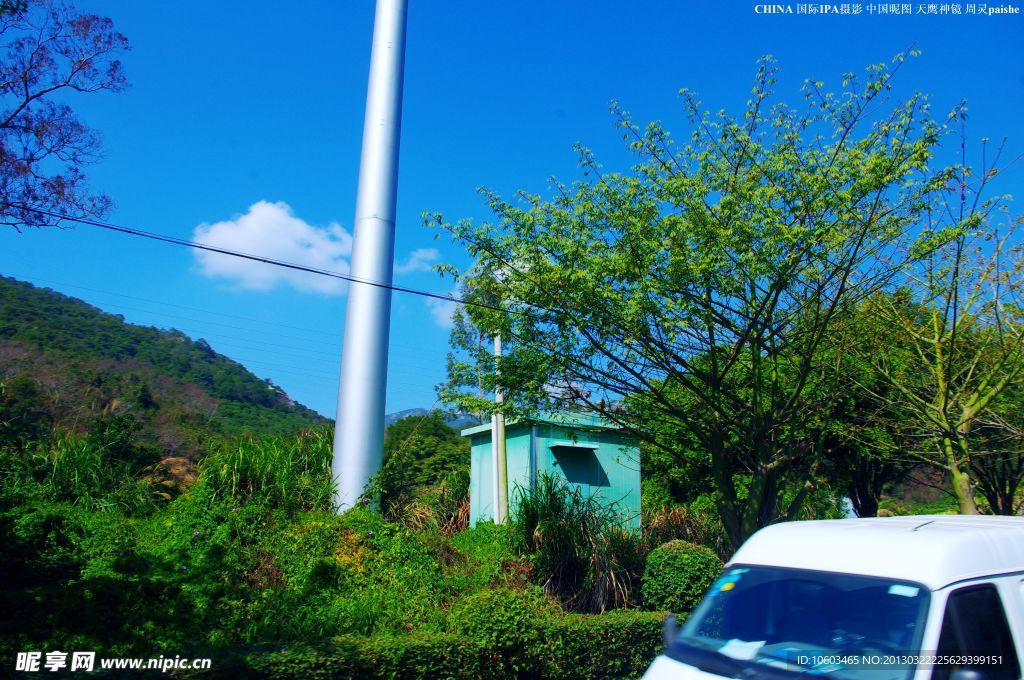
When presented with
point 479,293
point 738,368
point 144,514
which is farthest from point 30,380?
point 738,368

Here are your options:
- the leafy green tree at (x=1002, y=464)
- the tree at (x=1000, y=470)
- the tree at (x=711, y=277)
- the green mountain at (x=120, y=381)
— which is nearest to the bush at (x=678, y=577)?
the tree at (x=711, y=277)

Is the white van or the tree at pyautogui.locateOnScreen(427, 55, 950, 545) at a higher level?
the tree at pyautogui.locateOnScreen(427, 55, 950, 545)

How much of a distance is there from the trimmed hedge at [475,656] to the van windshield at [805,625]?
3136 mm

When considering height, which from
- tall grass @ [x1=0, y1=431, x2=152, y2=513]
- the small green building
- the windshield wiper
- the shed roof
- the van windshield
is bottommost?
the windshield wiper

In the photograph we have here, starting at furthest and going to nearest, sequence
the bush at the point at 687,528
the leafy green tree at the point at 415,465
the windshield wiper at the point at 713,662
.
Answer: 1. the bush at the point at 687,528
2. the leafy green tree at the point at 415,465
3. the windshield wiper at the point at 713,662

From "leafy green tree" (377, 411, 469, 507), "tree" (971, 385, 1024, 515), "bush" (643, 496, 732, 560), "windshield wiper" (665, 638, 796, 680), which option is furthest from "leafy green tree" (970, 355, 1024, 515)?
"windshield wiper" (665, 638, 796, 680)

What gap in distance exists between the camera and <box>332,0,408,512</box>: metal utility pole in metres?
13.2

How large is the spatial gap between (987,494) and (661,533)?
11054 mm

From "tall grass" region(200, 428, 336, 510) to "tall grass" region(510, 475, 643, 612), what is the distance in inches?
134

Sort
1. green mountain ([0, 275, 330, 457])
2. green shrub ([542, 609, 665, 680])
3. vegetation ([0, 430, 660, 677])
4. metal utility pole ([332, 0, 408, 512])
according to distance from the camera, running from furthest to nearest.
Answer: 1. green mountain ([0, 275, 330, 457])
2. metal utility pole ([332, 0, 408, 512])
3. green shrub ([542, 609, 665, 680])
4. vegetation ([0, 430, 660, 677])

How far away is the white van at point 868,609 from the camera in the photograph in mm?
4102

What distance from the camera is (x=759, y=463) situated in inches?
439

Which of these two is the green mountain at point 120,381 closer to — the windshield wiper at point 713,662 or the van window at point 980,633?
the windshield wiper at point 713,662

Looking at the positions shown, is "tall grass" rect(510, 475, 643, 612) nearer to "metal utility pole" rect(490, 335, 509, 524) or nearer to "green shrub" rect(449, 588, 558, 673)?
"metal utility pole" rect(490, 335, 509, 524)
